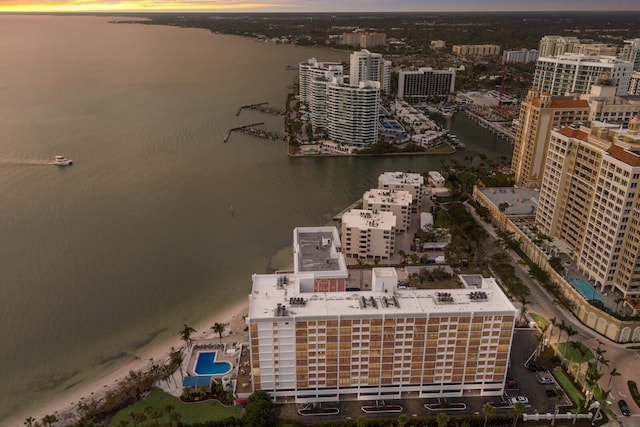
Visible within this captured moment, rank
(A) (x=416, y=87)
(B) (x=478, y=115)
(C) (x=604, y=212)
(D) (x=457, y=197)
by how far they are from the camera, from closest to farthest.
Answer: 1. (C) (x=604, y=212)
2. (D) (x=457, y=197)
3. (B) (x=478, y=115)
4. (A) (x=416, y=87)

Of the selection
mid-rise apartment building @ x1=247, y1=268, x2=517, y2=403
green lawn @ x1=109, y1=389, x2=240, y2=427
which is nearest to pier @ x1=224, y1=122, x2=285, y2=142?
mid-rise apartment building @ x1=247, y1=268, x2=517, y2=403

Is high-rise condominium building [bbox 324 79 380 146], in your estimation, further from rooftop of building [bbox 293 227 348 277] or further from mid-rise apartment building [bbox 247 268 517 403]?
mid-rise apartment building [bbox 247 268 517 403]

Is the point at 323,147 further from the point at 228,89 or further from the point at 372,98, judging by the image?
the point at 228,89

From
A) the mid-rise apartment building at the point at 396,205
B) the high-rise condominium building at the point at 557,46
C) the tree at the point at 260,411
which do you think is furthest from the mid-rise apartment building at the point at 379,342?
the high-rise condominium building at the point at 557,46

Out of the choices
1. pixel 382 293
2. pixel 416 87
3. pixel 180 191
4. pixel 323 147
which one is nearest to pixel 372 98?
pixel 323 147

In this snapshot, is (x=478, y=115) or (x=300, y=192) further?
(x=478, y=115)

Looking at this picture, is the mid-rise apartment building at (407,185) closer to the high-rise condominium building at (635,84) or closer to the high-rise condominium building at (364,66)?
the high-rise condominium building at (364,66)
